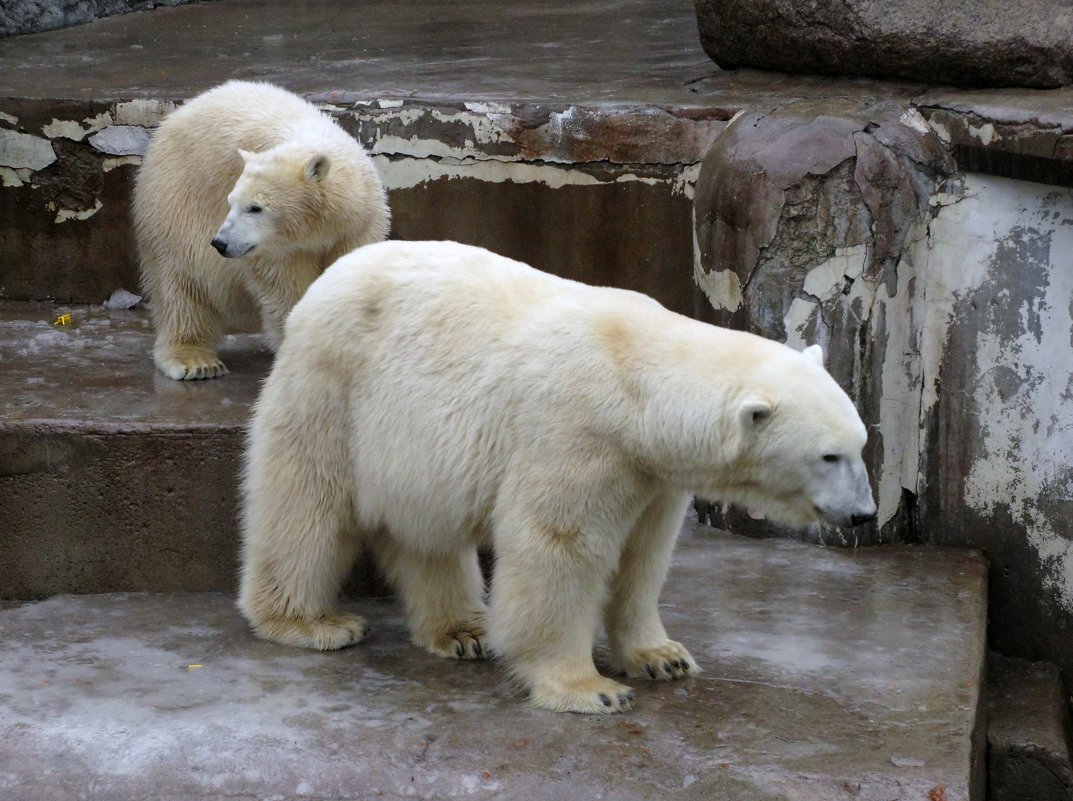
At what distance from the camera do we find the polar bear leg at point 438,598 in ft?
11.6

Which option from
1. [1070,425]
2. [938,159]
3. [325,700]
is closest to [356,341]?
[325,700]

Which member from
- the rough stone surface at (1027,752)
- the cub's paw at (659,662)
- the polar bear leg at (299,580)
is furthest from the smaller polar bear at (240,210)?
the rough stone surface at (1027,752)

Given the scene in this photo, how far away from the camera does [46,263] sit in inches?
210

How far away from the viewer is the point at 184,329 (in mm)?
4559

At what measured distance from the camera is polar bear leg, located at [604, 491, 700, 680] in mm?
3270

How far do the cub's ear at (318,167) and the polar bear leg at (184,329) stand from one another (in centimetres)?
62

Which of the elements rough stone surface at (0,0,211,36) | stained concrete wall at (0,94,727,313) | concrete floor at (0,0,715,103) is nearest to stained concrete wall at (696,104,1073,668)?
stained concrete wall at (0,94,727,313)

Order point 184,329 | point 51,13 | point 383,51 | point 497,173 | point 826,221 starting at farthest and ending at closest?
point 51,13, point 383,51, point 497,173, point 184,329, point 826,221

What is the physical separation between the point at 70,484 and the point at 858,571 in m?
2.27

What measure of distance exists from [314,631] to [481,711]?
59 cm

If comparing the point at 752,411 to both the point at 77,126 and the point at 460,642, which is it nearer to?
the point at 460,642

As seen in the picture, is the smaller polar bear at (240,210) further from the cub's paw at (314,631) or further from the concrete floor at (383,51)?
the cub's paw at (314,631)

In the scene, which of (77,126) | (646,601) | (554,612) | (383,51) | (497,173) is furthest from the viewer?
(383,51)

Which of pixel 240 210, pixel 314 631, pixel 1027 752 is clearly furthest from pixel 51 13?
pixel 1027 752
